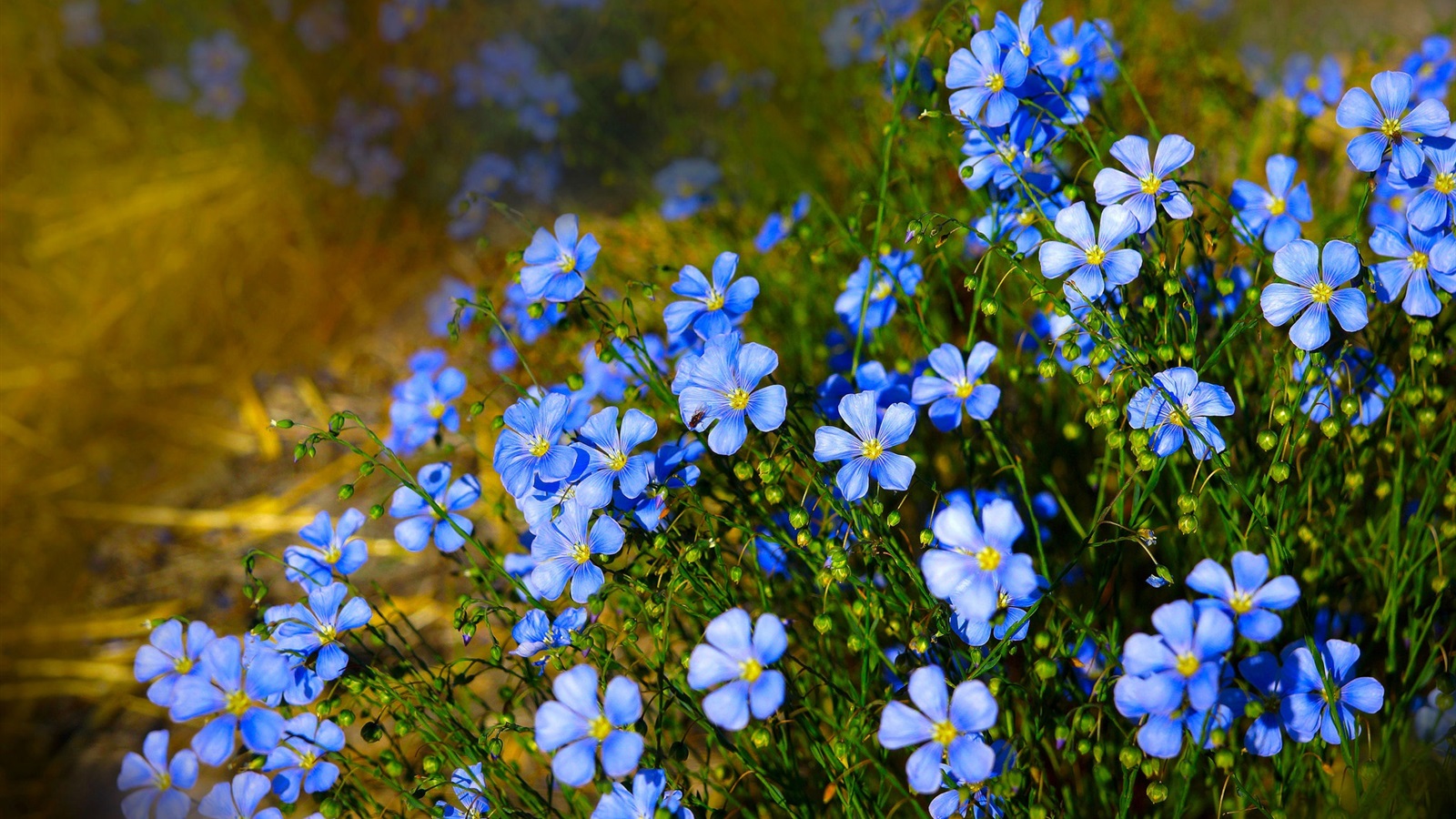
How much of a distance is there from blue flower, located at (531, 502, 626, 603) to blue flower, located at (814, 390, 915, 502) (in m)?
0.27

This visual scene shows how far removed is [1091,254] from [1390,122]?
1.39 ft

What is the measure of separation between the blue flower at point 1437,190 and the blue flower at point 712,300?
846 mm

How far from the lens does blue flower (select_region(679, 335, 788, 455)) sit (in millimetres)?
1095

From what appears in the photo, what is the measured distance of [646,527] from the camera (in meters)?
1.16

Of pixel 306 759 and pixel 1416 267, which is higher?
pixel 1416 267

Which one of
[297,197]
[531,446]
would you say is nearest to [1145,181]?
[531,446]

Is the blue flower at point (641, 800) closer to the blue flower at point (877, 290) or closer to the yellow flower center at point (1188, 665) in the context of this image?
the yellow flower center at point (1188, 665)

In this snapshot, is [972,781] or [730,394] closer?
[972,781]

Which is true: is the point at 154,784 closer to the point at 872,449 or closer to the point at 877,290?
the point at 872,449

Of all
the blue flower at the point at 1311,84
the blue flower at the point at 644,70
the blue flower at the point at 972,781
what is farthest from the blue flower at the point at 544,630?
the blue flower at the point at 644,70

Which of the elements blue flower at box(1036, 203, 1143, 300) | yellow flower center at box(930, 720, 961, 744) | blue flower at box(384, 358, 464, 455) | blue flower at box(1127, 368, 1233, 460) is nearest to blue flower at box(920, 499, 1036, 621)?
yellow flower center at box(930, 720, 961, 744)

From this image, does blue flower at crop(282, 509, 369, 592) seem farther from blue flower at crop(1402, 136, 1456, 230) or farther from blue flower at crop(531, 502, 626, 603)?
blue flower at crop(1402, 136, 1456, 230)

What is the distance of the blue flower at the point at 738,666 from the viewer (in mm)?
949

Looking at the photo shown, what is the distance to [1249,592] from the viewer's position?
0.98 meters
